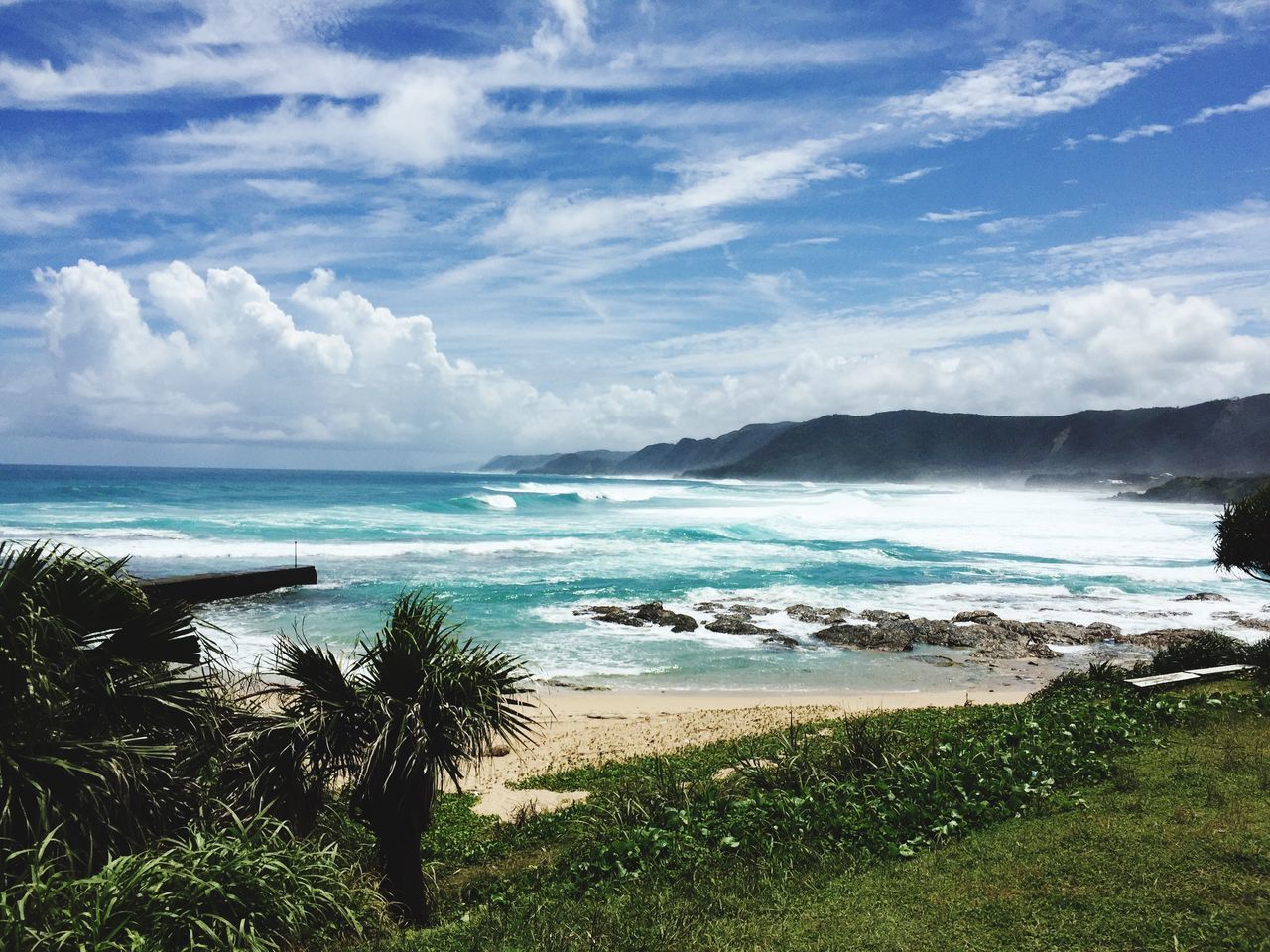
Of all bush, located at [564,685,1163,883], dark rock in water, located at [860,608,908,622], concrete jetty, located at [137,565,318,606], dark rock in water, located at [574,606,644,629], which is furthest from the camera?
dark rock in water, located at [860,608,908,622]

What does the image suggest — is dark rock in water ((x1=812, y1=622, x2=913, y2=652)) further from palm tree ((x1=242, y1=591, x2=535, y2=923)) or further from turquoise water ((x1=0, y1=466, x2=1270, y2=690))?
palm tree ((x1=242, y1=591, x2=535, y2=923))

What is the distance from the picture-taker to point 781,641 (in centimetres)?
2291

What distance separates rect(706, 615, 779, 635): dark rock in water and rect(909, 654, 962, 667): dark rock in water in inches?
161

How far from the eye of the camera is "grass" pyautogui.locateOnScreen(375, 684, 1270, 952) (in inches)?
189

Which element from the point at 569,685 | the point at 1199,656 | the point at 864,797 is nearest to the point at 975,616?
the point at 1199,656

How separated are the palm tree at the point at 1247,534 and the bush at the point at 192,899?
646 inches

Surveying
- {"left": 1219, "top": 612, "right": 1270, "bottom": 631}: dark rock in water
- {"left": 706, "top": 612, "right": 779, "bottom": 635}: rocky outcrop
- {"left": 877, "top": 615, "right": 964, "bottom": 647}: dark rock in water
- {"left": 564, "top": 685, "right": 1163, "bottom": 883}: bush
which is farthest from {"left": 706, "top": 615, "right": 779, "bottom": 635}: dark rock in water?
{"left": 564, "top": 685, "right": 1163, "bottom": 883}: bush

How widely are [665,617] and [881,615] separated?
6.78 metres

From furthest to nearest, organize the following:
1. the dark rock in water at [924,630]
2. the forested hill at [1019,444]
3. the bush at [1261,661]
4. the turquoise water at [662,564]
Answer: the forested hill at [1019,444] → the dark rock in water at [924,630] → the turquoise water at [662,564] → the bush at [1261,661]

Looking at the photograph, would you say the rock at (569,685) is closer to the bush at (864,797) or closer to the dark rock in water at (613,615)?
the dark rock in water at (613,615)

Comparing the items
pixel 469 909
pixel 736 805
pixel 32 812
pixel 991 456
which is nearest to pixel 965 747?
pixel 736 805

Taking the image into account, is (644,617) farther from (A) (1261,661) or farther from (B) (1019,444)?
(B) (1019,444)

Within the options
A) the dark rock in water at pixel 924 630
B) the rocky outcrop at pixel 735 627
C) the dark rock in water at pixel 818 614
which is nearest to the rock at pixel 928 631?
the dark rock in water at pixel 924 630

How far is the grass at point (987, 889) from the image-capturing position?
4809mm
